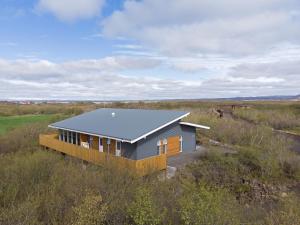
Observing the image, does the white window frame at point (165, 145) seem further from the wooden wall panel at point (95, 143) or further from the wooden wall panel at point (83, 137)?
the wooden wall panel at point (83, 137)

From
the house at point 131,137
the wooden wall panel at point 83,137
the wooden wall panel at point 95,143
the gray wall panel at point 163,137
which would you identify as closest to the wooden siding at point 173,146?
the house at point 131,137

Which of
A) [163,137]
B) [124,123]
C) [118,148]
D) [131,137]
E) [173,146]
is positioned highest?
[124,123]

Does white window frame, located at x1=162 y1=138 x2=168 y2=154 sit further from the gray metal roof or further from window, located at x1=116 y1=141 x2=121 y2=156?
window, located at x1=116 y1=141 x2=121 y2=156

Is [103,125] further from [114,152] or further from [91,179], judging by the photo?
[91,179]

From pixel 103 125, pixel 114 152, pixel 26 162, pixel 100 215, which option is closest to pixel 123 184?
pixel 100 215

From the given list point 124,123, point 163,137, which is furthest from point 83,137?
point 163,137

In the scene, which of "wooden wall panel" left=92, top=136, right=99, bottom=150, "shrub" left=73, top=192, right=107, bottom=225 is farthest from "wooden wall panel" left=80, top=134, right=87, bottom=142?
"shrub" left=73, top=192, right=107, bottom=225

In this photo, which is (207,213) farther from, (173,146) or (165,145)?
(173,146)

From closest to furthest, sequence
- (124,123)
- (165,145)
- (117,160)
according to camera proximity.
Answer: (117,160)
(165,145)
(124,123)
